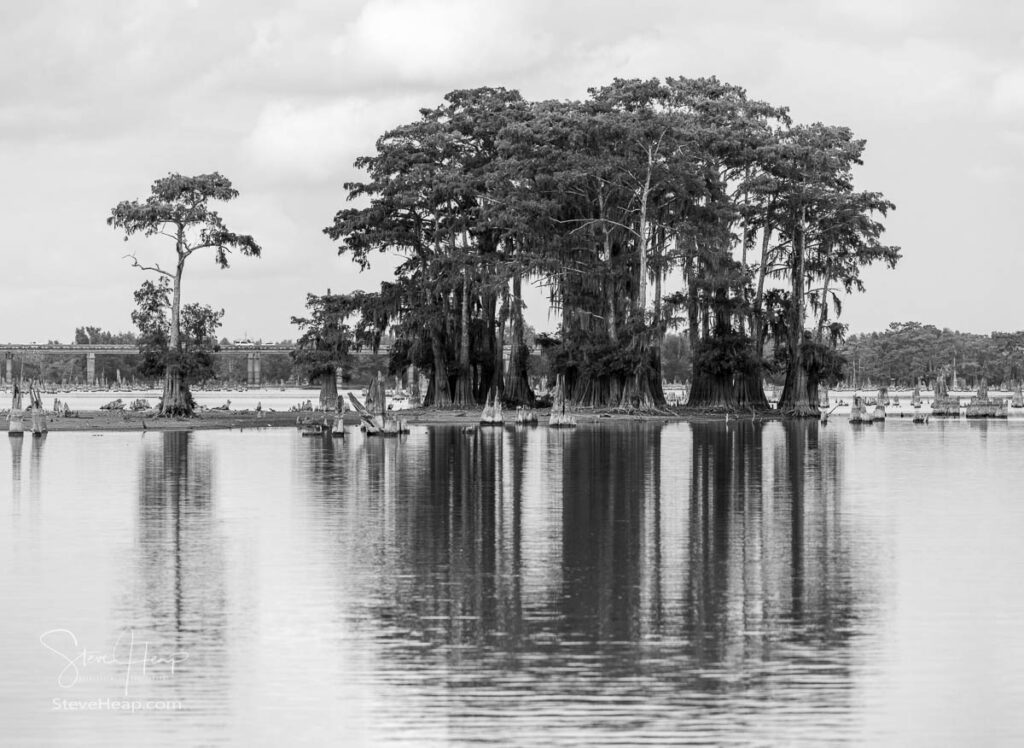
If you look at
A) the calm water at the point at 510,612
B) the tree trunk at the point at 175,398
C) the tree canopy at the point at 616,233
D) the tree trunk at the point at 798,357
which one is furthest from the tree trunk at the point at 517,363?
the calm water at the point at 510,612

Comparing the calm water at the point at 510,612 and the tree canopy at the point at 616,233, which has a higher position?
the tree canopy at the point at 616,233

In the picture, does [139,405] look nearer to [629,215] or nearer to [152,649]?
Result: [629,215]

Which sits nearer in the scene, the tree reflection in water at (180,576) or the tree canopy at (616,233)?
the tree reflection in water at (180,576)

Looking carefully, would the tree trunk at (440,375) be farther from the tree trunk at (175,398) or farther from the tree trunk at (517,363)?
the tree trunk at (175,398)

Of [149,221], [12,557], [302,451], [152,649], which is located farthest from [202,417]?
[152,649]

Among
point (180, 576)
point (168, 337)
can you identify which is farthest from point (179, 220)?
point (180, 576)

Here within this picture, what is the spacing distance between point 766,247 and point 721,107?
858cm

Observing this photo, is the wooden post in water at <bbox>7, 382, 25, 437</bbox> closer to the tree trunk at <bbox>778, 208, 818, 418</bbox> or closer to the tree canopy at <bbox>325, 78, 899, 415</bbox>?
the tree canopy at <bbox>325, 78, 899, 415</bbox>

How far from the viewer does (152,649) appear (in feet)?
54.2

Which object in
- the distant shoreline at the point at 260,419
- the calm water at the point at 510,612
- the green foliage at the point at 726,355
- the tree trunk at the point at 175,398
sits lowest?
the calm water at the point at 510,612

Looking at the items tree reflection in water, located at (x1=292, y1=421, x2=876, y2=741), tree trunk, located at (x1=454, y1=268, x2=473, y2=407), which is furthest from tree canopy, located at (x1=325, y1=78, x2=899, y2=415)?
tree reflection in water, located at (x1=292, y1=421, x2=876, y2=741)

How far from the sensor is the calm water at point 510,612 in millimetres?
13641

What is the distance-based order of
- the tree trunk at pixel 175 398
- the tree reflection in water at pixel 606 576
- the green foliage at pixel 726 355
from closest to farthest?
the tree reflection in water at pixel 606 576 → the tree trunk at pixel 175 398 → the green foliage at pixel 726 355

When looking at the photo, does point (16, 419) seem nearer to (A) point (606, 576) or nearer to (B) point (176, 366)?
(B) point (176, 366)
